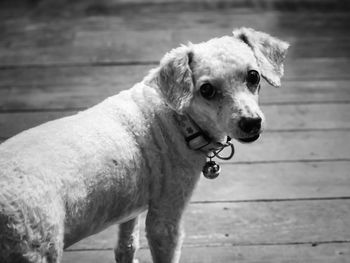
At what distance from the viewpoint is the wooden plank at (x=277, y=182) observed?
1772mm

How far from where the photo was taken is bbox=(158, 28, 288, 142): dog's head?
3.84 feet

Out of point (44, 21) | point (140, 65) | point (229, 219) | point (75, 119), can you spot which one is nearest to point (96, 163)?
point (75, 119)

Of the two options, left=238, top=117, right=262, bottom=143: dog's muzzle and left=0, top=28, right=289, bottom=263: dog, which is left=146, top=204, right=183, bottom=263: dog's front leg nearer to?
left=0, top=28, right=289, bottom=263: dog

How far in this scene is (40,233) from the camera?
0.93 meters

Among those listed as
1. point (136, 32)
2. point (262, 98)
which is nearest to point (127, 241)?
point (262, 98)

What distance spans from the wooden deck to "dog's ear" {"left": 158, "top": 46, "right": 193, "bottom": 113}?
51cm

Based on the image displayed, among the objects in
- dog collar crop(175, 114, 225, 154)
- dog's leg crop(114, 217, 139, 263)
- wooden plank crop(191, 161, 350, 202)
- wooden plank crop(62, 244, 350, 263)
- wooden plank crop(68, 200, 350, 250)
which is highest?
dog collar crop(175, 114, 225, 154)

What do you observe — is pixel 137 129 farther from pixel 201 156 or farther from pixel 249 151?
pixel 249 151

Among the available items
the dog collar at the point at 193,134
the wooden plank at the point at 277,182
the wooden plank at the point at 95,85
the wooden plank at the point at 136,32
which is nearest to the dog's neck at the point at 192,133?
the dog collar at the point at 193,134

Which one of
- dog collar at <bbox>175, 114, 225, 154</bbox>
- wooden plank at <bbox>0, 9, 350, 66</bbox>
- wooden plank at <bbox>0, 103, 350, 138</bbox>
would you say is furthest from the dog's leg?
wooden plank at <bbox>0, 9, 350, 66</bbox>

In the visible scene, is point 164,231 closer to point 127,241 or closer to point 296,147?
point 127,241

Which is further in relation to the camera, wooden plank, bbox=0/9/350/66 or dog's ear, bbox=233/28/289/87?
wooden plank, bbox=0/9/350/66

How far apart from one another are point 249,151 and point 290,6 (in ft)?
5.92

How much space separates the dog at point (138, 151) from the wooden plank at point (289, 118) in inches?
33.7
